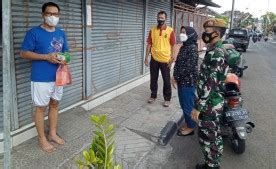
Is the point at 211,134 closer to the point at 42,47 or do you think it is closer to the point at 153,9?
the point at 42,47

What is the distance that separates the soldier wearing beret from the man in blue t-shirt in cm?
176

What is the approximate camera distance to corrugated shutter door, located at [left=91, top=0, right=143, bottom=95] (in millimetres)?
6250

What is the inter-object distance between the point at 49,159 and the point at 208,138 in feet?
6.58

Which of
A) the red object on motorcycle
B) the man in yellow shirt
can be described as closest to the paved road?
the red object on motorcycle

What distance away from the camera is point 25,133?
436cm

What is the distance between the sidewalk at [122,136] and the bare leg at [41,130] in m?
0.08

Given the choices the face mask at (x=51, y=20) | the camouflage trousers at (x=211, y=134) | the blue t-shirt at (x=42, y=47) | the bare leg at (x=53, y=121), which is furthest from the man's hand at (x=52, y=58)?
the camouflage trousers at (x=211, y=134)

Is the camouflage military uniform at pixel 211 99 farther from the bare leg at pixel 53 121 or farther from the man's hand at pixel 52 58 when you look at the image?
the bare leg at pixel 53 121

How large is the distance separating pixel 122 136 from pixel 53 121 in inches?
45.7

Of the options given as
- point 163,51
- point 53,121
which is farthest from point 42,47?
point 163,51

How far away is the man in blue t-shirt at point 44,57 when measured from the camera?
3.85 metres

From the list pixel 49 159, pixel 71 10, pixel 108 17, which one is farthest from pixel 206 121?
pixel 108 17

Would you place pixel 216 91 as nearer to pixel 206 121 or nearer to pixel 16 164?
pixel 206 121

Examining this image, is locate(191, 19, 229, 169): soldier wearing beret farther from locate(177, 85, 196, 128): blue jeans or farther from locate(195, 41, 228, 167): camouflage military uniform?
locate(177, 85, 196, 128): blue jeans
